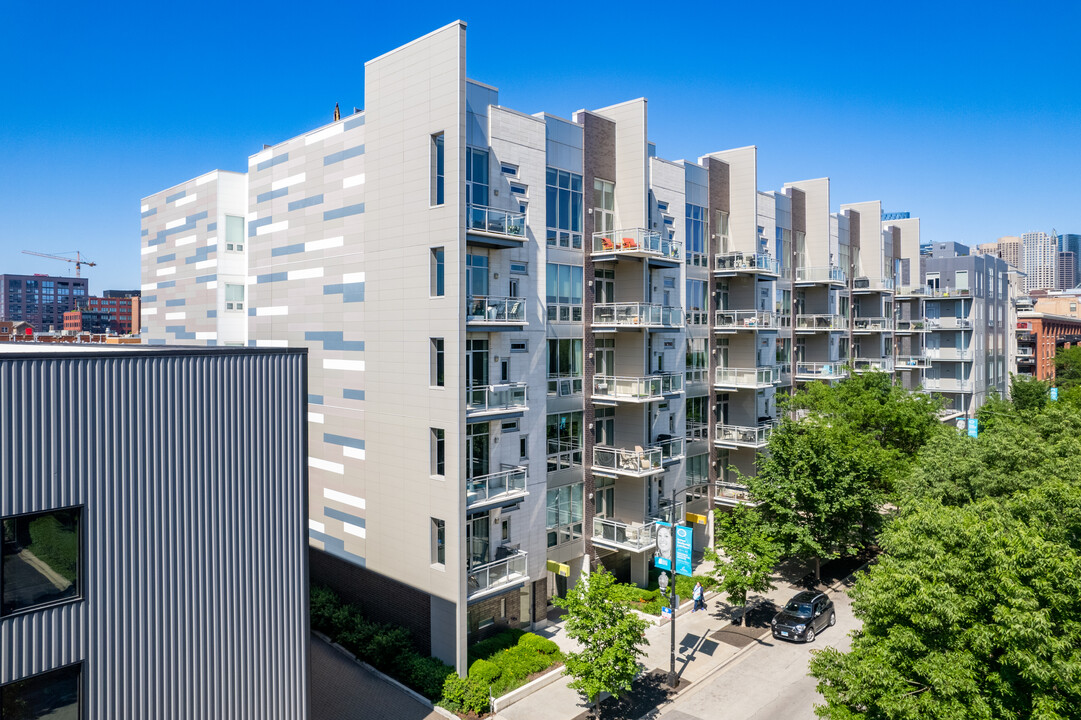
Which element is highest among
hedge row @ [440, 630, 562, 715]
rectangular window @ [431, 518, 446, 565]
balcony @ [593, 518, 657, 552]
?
rectangular window @ [431, 518, 446, 565]

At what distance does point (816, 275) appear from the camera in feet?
146

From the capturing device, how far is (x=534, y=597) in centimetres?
2748

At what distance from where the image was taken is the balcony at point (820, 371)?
44316 millimetres

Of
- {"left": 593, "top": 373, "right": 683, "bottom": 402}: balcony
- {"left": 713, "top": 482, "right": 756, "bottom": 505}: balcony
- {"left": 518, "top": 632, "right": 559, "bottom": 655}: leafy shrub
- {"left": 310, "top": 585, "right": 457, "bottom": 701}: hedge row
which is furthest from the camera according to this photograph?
{"left": 713, "top": 482, "right": 756, "bottom": 505}: balcony

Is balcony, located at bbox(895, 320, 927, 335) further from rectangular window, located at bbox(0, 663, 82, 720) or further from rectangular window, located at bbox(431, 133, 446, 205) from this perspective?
rectangular window, located at bbox(0, 663, 82, 720)

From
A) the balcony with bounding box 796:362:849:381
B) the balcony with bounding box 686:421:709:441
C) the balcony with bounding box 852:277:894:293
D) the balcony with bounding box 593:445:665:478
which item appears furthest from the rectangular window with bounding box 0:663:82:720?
the balcony with bounding box 852:277:894:293

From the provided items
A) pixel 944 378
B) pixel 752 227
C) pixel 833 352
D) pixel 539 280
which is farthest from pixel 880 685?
pixel 944 378

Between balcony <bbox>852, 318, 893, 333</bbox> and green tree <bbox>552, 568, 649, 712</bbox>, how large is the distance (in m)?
38.1

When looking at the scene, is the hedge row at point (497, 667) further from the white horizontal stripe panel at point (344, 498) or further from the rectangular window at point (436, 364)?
the rectangular window at point (436, 364)

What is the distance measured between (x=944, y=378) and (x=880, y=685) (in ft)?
184

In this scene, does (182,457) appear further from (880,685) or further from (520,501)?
(880,685)

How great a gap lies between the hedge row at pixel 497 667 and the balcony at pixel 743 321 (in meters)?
20.5

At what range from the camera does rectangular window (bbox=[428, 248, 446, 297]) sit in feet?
77.6

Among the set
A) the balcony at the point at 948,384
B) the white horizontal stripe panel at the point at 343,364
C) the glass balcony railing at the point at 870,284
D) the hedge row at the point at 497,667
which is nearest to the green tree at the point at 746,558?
the hedge row at the point at 497,667
